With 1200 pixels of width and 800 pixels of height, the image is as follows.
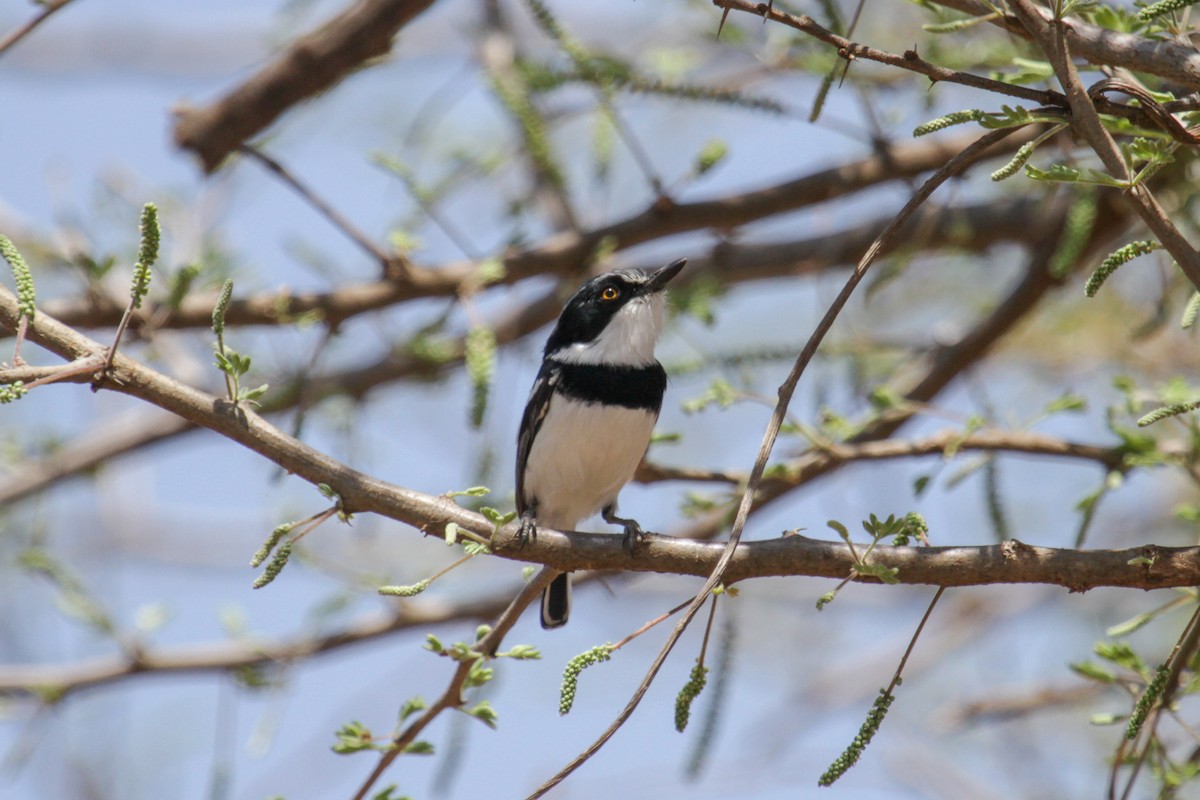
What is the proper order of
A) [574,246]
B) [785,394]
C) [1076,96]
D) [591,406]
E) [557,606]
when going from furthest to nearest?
[574,246], [557,606], [591,406], [785,394], [1076,96]

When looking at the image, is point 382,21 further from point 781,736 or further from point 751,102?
point 781,736

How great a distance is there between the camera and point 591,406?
14.7 ft

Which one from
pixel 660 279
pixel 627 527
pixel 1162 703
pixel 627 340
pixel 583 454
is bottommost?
pixel 1162 703

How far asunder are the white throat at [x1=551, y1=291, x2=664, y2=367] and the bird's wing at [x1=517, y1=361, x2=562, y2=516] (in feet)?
0.29

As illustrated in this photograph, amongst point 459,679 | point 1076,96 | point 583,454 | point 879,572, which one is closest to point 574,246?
point 583,454

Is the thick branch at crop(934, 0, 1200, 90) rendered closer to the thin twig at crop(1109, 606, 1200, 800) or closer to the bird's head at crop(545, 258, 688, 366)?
the thin twig at crop(1109, 606, 1200, 800)

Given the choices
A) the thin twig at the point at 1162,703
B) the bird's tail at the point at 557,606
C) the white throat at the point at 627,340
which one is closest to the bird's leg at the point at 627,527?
the bird's tail at the point at 557,606

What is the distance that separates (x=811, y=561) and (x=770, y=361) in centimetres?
214

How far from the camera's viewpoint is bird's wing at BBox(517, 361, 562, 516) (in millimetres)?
4695

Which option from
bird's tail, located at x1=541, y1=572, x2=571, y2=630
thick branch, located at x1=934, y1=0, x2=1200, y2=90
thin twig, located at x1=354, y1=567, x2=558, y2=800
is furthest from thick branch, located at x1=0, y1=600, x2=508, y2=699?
thick branch, located at x1=934, y1=0, x2=1200, y2=90

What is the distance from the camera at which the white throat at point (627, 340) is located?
470 cm

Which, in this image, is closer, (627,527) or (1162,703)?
(1162,703)

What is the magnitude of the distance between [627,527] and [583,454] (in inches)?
26.2

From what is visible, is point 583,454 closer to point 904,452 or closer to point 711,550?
point 904,452
